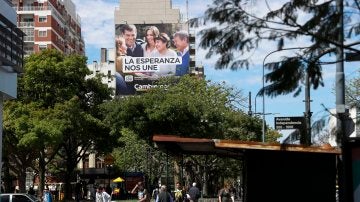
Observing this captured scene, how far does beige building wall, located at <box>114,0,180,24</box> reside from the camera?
343ft

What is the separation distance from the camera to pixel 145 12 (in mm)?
105500

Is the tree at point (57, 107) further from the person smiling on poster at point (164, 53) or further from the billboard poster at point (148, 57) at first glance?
the person smiling on poster at point (164, 53)

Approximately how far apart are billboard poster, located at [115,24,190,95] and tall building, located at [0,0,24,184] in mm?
67295

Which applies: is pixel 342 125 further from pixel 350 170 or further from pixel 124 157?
pixel 124 157

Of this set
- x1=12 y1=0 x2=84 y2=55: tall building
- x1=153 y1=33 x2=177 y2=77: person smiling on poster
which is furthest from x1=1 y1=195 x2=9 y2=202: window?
x1=12 y1=0 x2=84 y2=55: tall building

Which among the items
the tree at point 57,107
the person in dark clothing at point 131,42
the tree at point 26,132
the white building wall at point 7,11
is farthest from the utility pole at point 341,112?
the person in dark clothing at point 131,42

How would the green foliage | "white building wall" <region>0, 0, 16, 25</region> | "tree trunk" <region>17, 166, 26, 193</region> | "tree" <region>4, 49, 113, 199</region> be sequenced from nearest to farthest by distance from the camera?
"white building wall" <region>0, 0, 16, 25</region> < the green foliage < "tree" <region>4, 49, 113, 199</region> < "tree trunk" <region>17, 166, 26, 193</region>

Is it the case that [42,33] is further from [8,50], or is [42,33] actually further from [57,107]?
[8,50]

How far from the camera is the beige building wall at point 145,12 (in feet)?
343

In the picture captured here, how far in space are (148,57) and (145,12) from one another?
11.0 m

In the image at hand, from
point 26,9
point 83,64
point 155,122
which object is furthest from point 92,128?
point 26,9

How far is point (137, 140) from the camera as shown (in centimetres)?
4494

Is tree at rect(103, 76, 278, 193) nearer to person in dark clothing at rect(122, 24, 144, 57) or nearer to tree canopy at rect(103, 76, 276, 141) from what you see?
tree canopy at rect(103, 76, 276, 141)

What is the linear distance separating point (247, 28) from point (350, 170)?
162 inches
